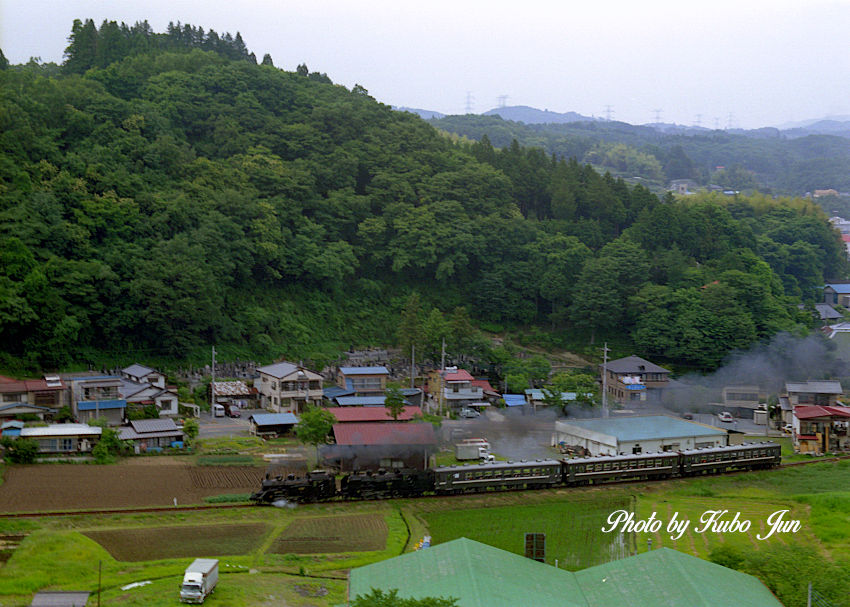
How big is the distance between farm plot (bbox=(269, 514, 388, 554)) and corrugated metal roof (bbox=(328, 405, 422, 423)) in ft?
24.6

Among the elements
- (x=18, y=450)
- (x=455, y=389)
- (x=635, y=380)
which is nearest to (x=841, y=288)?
(x=635, y=380)

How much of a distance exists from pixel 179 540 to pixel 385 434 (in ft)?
22.4

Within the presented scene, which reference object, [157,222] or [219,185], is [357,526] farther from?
[219,185]

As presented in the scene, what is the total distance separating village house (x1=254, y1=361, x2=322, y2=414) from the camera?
3014cm

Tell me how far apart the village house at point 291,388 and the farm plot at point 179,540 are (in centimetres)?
1177

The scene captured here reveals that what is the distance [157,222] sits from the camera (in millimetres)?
35062

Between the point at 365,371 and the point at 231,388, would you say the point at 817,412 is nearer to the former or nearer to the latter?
the point at 365,371

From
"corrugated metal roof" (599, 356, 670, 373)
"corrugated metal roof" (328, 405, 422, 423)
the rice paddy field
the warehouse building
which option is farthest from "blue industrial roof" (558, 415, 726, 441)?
"corrugated metal roof" (599, 356, 670, 373)

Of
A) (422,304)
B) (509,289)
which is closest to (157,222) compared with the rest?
(422,304)

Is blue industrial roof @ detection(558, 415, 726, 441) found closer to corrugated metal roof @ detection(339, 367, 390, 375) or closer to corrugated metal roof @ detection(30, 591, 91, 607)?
corrugated metal roof @ detection(339, 367, 390, 375)

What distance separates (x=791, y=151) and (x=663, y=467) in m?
109

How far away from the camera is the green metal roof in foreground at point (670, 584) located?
479 inches

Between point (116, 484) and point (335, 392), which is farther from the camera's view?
point (335, 392)

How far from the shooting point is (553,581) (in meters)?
13.0
